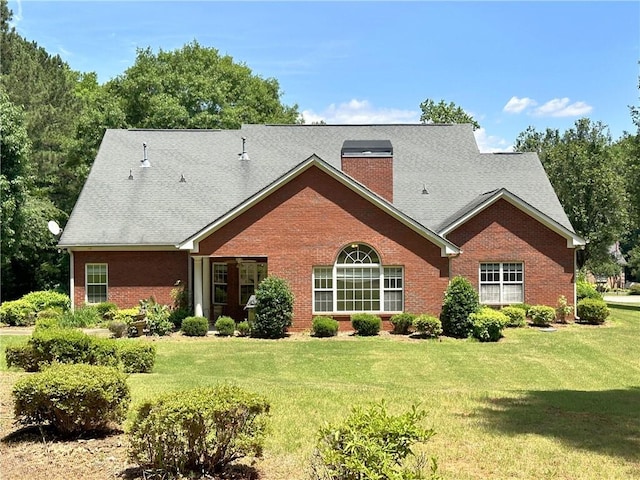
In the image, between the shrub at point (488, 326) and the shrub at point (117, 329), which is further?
the shrub at point (488, 326)

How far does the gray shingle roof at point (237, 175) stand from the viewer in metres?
26.0

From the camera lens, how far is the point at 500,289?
25.8m

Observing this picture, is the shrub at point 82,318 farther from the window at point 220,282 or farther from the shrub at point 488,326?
the shrub at point 488,326

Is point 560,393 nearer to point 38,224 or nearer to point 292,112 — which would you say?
point 38,224

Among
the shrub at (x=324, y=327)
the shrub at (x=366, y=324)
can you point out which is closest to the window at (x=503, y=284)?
the shrub at (x=366, y=324)

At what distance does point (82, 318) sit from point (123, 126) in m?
18.1

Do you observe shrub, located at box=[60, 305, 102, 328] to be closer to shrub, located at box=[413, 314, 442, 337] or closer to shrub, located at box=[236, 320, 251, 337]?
shrub, located at box=[236, 320, 251, 337]

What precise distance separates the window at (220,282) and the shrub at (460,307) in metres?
8.74

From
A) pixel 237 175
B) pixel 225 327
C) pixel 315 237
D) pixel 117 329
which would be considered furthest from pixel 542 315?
pixel 117 329

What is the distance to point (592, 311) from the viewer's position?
81.8 ft

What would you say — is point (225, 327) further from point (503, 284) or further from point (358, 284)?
point (503, 284)

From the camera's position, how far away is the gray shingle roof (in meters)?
26.0

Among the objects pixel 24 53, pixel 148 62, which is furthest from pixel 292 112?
pixel 24 53

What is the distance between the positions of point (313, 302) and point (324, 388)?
10.3 m
